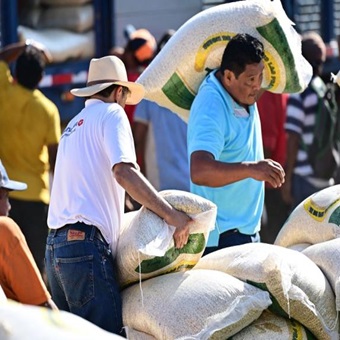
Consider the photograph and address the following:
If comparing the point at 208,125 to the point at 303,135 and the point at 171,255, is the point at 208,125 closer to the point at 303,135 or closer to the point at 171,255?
the point at 171,255

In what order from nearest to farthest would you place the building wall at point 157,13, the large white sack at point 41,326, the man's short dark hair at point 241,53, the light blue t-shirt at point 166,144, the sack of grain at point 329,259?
the large white sack at point 41,326 < the sack of grain at point 329,259 < the man's short dark hair at point 241,53 < the light blue t-shirt at point 166,144 < the building wall at point 157,13

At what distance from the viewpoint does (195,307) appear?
4785mm

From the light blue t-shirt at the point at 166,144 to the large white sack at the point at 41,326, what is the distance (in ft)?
18.3

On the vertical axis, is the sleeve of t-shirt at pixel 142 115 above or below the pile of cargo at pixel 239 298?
below

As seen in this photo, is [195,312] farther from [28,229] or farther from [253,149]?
[28,229]

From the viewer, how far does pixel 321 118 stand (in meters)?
9.29

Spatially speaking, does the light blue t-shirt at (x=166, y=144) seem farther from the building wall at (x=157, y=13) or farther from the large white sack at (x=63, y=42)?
the building wall at (x=157, y=13)

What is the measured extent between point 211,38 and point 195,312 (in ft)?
5.17

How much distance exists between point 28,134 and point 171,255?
342 centimetres

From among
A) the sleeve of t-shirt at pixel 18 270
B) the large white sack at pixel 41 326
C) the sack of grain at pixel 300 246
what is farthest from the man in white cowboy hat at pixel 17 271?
the large white sack at pixel 41 326

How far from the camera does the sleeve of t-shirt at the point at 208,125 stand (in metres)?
5.50

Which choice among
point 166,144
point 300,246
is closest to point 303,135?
point 166,144

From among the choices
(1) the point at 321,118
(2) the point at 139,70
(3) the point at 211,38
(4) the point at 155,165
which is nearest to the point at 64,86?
(2) the point at 139,70

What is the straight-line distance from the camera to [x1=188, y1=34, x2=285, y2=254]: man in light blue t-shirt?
5574 mm
